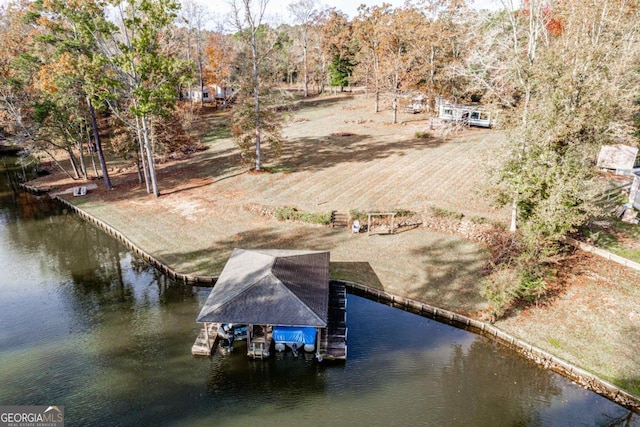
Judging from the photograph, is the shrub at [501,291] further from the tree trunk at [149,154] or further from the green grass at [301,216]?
the tree trunk at [149,154]

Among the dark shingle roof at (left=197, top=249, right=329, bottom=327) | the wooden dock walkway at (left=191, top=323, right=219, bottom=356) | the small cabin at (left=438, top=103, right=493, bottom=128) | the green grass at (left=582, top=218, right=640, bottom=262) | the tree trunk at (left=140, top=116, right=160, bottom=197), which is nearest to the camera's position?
the dark shingle roof at (left=197, top=249, right=329, bottom=327)

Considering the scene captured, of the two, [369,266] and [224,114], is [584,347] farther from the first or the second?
[224,114]

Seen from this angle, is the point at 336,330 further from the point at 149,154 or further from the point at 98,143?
the point at 98,143

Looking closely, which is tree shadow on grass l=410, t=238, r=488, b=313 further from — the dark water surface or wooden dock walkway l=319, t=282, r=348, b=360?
wooden dock walkway l=319, t=282, r=348, b=360

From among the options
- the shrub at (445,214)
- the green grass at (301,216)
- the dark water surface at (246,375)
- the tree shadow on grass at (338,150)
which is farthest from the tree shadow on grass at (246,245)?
the tree shadow on grass at (338,150)

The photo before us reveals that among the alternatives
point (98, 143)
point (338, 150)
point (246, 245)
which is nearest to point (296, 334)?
point (246, 245)

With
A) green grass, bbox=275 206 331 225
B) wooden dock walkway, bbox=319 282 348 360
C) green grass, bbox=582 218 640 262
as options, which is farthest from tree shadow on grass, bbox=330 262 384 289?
green grass, bbox=582 218 640 262
